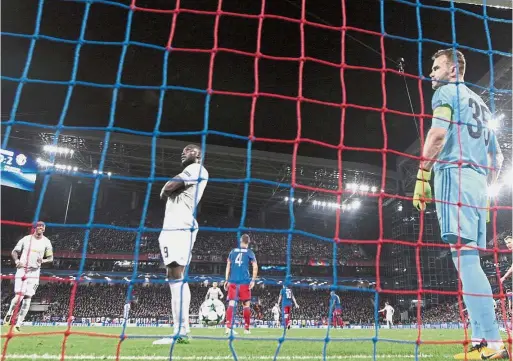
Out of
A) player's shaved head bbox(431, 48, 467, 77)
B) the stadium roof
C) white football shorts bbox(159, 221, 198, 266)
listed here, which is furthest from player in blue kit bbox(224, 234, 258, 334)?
the stadium roof

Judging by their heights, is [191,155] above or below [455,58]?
below

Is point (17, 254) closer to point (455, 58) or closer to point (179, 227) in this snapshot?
Result: point (179, 227)

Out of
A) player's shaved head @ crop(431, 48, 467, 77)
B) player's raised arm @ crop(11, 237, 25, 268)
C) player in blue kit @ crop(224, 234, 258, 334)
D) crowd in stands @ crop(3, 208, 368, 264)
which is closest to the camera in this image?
player's shaved head @ crop(431, 48, 467, 77)

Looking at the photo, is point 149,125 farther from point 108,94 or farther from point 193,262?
point 193,262

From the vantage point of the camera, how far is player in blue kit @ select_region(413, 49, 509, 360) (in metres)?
3.05

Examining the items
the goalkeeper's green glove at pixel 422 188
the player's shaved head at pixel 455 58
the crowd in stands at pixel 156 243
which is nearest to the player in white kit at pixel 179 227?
the goalkeeper's green glove at pixel 422 188

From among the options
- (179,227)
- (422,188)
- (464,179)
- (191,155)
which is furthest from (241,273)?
(464,179)

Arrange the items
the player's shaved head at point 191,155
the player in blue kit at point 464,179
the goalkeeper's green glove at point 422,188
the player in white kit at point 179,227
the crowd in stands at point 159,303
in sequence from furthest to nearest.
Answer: the crowd in stands at point 159,303 → the player's shaved head at point 191,155 → the player in white kit at point 179,227 → the goalkeeper's green glove at point 422,188 → the player in blue kit at point 464,179

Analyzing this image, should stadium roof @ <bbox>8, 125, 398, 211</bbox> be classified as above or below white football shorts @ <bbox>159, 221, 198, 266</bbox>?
above

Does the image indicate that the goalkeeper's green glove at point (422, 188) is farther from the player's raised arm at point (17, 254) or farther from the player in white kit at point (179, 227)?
the player's raised arm at point (17, 254)

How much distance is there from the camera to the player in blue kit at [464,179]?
3.05 m

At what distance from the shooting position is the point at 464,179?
332 cm

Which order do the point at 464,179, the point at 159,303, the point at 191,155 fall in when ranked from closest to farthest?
the point at 464,179
the point at 191,155
the point at 159,303

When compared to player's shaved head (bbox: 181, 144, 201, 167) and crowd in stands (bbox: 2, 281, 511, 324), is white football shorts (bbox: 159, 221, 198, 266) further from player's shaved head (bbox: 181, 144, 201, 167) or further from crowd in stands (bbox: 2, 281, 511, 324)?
crowd in stands (bbox: 2, 281, 511, 324)
